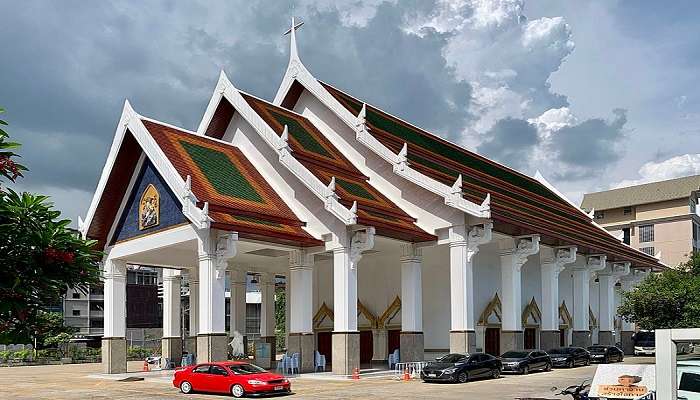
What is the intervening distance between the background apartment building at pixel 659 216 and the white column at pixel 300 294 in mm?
71147

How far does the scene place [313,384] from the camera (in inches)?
1286

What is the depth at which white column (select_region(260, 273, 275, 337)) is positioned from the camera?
163 feet

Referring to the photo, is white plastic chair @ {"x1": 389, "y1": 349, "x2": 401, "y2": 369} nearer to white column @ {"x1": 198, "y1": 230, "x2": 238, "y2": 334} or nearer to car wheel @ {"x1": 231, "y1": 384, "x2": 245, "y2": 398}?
white column @ {"x1": 198, "y1": 230, "x2": 238, "y2": 334}

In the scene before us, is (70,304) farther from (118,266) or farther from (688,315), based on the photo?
(688,315)

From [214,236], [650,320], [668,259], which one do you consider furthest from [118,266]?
[668,259]

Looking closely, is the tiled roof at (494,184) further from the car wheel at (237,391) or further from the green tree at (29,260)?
the green tree at (29,260)

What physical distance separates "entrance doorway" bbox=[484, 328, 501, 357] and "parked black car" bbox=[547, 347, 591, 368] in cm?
391

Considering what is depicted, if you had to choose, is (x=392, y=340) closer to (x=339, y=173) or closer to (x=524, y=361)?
(x=524, y=361)

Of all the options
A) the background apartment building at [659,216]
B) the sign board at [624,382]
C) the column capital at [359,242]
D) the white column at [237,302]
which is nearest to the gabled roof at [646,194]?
the background apartment building at [659,216]

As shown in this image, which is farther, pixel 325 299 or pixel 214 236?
pixel 325 299

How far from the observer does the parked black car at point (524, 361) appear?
1475 inches

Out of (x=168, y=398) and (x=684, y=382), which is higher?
(x=684, y=382)

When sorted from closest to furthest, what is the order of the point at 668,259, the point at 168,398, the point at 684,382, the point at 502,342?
1. the point at 684,382
2. the point at 168,398
3. the point at 502,342
4. the point at 668,259

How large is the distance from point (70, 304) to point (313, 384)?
81284 mm
